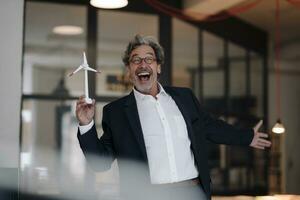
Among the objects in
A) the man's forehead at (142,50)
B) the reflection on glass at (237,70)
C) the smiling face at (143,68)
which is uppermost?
the reflection on glass at (237,70)

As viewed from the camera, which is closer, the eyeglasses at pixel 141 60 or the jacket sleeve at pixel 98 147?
the jacket sleeve at pixel 98 147

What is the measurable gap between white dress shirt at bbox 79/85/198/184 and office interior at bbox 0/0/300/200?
2.82 metres

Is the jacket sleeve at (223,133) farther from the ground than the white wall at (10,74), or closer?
closer

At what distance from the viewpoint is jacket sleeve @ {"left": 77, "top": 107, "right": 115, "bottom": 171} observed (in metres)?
2.47

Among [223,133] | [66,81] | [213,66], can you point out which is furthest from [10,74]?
[213,66]

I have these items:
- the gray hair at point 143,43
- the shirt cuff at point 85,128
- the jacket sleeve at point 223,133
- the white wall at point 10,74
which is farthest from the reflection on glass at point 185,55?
the shirt cuff at point 85,128

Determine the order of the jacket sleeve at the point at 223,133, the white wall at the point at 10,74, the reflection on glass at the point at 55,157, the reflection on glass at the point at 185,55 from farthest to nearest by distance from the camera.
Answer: the reflection on glass at the point at 185,55 < the reflection on glass at the point at 55,157 < the white wall at the point at 10,74 < the jacket sleeve at the point at 223,133

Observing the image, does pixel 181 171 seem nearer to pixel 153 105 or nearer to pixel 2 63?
pixel 153 105

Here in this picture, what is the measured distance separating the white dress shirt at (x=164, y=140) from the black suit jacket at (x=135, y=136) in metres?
0.03

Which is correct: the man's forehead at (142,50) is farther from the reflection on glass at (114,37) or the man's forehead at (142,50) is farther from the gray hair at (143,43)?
the reflection on glass at (114,37)

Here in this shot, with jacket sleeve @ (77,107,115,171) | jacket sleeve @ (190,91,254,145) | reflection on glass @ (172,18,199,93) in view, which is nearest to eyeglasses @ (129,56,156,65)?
jacket sleeve @ (77,107,115,171)

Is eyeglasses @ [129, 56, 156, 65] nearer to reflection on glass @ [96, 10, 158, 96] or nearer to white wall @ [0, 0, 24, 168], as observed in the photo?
white wall @ [0, 0, 24, 168]

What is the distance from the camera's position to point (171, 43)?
7195mm

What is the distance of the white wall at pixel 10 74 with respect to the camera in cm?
311
